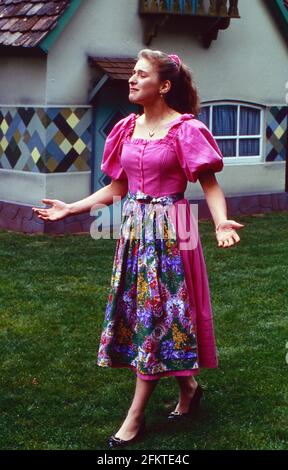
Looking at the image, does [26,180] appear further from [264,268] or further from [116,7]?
[264,268]

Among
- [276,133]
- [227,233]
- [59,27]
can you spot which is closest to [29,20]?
[59,27]

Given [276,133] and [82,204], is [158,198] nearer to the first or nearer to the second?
[82,204]

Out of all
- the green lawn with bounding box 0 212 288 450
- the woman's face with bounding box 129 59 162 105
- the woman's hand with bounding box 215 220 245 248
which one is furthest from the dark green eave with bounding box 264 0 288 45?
the woman's hand with bounding box 215 220 245 248

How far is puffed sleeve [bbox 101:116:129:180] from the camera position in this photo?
4836 millimetres

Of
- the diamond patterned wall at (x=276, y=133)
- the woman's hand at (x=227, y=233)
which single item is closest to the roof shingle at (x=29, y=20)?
the diamond patterned wall at (x=276, y=133)

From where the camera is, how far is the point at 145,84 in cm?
461

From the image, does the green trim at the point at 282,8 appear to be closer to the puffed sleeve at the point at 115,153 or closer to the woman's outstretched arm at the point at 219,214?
the puffed sleeve at the point at 115,153

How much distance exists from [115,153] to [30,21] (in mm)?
7150

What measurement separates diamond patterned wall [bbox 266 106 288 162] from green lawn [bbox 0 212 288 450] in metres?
4.64

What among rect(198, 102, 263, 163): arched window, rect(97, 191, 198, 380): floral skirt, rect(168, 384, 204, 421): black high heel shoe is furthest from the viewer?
rect(198, 102, 263, 163): arched window

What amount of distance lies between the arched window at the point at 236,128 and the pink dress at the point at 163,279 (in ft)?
28.9

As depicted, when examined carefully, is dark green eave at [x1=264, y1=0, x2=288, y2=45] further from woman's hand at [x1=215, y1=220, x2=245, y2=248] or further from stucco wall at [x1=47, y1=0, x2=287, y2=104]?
woman's hand at [x1=215, y1=220, x2=245, y2=248]

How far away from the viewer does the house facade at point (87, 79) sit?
37.9 ft
